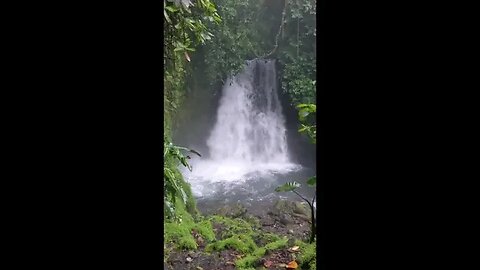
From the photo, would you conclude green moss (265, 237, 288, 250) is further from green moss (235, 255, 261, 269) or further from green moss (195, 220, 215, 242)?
green moss (195, 220, 215, 242)

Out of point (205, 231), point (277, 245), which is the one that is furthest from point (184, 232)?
point (277, 245)

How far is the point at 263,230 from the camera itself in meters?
5.39

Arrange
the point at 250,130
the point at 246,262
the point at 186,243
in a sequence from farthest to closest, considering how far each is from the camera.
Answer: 1. the point at 250,130
2. the point at 186,243
3. the point at 246,262

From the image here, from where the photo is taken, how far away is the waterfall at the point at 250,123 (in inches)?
386

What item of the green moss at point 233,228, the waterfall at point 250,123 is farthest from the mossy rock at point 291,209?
the waterfall at point 250,123

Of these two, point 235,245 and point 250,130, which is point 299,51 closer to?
point 250,130

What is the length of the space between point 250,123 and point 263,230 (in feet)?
15.9

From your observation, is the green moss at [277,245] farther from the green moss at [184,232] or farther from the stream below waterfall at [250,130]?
the stream below waterfall at [250,130]

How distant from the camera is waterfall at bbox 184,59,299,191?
9.81 metres

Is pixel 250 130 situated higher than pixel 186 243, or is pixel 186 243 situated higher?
pixel 250 130

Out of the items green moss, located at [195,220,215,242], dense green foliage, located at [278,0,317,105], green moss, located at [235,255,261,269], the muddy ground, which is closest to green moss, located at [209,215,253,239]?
the muddy ground

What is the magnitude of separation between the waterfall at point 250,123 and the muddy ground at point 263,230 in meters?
3.29

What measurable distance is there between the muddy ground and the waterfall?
3.29 meters
